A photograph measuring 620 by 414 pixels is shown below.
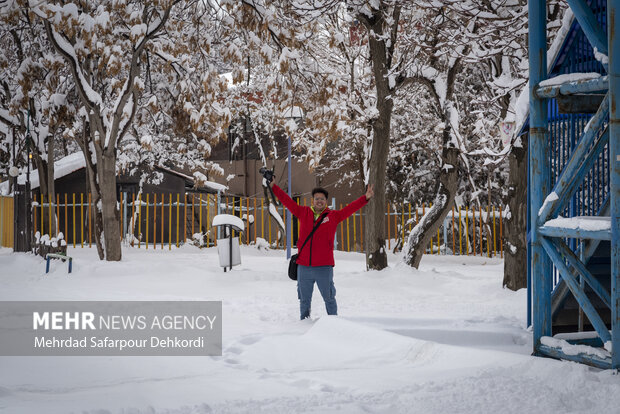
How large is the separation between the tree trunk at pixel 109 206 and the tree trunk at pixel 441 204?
716 cm

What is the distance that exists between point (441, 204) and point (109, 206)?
8.04 metres

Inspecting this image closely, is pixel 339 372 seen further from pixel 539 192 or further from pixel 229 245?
pixel 229 245

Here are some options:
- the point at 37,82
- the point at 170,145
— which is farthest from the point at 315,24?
the point at 170,145

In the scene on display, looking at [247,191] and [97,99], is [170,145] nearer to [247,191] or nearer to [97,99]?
[247,191]

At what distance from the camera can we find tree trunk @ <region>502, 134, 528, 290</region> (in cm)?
1146

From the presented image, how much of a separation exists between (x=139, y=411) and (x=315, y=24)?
10305 mm

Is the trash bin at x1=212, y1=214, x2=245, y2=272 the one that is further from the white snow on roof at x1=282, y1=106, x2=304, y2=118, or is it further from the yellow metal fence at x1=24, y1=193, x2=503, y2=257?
the yellow metal fence at x1=24, y1=193, x2=503, y2=257

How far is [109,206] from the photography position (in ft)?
55.6

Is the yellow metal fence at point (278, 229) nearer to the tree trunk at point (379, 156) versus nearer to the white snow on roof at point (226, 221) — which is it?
the tree trunk at point (379, 156)

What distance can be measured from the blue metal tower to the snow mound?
131cm

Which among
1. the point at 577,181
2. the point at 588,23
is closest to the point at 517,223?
the point at 577,181

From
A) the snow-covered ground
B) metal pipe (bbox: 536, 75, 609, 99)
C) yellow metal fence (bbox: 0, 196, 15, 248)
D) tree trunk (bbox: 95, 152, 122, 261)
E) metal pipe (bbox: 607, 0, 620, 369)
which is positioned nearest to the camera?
the snow-covered ground

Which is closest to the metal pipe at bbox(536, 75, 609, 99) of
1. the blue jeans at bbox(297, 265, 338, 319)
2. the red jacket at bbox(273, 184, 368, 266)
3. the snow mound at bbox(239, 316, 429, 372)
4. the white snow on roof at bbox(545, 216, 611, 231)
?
the white snow on roof at bbox(545, 216, 611, 231)

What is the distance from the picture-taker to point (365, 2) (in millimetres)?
13055
